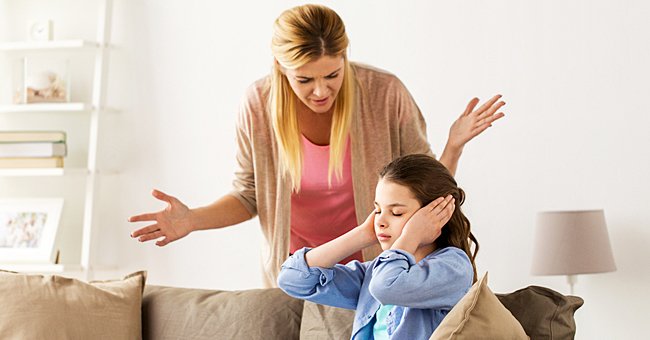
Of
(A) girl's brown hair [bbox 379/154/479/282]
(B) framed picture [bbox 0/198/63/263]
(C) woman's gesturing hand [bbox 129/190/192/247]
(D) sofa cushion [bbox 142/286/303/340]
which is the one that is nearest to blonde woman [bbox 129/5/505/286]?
(C) woman's gesturing hand [bbox 129/190/192/247]

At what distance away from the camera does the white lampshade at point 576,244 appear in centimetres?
339

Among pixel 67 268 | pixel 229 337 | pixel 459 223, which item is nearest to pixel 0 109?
pixel 67 268

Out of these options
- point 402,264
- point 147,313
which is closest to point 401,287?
point 402,264

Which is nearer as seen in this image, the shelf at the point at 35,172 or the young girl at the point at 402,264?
the young girl at the point at 402,264

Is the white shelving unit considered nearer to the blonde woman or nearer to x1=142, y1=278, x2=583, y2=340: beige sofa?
x1=142, y1=278, x2=583, y2=340: beige sofa

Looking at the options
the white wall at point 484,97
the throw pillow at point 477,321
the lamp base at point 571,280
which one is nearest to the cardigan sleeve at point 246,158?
the throw pillow at point 477,321

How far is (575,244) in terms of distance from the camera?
11.2 feet

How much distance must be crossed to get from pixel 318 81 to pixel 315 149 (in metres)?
0.28

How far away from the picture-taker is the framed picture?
4031 mm

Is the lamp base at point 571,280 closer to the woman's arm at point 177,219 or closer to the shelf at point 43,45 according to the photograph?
the woman's arm at point 177,219

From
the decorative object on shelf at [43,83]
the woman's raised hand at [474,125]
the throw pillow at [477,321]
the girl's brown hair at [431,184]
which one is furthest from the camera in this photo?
the decorative object on shelf at [43,83]

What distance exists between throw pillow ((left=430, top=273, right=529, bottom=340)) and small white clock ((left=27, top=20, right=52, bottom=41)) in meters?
2.92

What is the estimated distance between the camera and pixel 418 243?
196cm

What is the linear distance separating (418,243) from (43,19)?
286 centimetres
